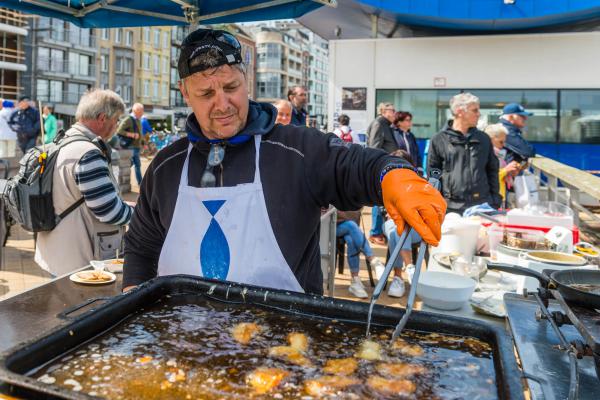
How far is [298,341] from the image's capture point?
1.33m

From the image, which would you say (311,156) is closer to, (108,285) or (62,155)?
(108,285)

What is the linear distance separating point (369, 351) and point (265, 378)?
29 centimetres

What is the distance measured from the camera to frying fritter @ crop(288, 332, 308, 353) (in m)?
1.31

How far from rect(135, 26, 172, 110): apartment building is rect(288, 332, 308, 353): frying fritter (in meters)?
55.9

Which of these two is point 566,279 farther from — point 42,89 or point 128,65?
point 128,65

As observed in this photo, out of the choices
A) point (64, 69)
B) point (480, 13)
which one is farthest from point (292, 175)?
point (64, 69)

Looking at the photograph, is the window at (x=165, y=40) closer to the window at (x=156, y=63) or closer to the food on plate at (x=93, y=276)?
the window at (x=156, y=63)

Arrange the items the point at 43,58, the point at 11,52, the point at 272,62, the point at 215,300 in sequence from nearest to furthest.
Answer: the point at 215,300 → the point at 11,52 → the point at 43,58 → the point at 272,62

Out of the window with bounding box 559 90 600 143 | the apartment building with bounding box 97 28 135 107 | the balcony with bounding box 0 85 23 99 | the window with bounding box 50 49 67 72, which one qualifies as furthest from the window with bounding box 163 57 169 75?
the window with bounding box 559 90 600 143

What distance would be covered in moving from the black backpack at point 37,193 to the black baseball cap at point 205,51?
69.2 inches

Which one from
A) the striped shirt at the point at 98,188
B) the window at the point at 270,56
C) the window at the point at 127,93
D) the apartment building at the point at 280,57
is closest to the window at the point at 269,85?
the apartment building at the point at 280,57

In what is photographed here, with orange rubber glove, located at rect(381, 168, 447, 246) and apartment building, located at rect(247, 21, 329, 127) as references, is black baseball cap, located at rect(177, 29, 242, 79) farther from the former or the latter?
apartment building, located at rect(247, 21, 329, 127)

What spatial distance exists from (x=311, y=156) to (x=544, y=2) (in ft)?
36.4

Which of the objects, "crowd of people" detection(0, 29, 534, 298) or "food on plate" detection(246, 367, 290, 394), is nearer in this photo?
"food on plate" detection(246, 367, 290, 394)
